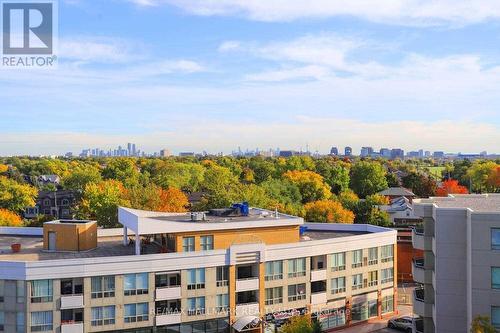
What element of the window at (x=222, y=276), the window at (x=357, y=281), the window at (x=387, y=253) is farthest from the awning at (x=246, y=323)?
the window at (x=387, y=253)

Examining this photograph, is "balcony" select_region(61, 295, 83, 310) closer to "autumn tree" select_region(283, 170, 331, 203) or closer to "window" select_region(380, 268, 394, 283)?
"window" select_region(380, 268, 394, 283)

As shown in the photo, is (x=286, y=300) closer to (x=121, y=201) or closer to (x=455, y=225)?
(x=455, y=225)

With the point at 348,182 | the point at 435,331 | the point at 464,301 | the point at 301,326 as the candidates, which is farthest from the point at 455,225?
the point at 348,182

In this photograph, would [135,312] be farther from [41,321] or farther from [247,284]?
[247,284]

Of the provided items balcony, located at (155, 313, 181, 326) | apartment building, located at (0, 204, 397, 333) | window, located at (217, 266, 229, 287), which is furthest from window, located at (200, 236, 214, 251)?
balcony, located at (155, 313, 181, 326)

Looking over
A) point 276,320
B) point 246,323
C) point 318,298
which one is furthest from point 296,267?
point 246,323

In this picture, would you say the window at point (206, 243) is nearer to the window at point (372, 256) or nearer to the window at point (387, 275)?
the window at point (372, 256)
